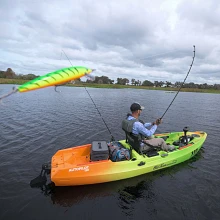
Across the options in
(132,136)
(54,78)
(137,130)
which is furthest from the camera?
(132,136)

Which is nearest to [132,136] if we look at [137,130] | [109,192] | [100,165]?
[137,130]

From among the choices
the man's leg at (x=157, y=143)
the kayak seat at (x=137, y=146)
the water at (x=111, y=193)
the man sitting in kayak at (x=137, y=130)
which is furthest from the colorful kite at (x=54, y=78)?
the man's leg at (x=157, y=143)

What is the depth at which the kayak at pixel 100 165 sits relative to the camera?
591cm

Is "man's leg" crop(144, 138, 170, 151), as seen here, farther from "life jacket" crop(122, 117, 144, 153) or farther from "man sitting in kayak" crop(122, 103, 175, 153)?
"life jacket" crop(122, 117, 144, 153)

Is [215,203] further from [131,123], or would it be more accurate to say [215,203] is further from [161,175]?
[131,123]

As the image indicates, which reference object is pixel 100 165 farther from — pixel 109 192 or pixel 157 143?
pixel 157 143

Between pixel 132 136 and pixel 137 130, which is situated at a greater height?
pixel 137 130

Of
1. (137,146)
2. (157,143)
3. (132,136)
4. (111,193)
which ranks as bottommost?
(111,193)

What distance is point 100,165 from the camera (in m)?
6.18

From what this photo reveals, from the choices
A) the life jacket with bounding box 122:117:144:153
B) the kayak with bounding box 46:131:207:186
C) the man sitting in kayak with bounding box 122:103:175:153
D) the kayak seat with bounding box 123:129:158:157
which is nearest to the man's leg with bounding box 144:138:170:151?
the man sitting in kayak with bounding box 122:103:175:153

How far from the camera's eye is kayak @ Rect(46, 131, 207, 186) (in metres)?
5.91

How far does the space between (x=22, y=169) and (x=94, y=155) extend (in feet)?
10.4

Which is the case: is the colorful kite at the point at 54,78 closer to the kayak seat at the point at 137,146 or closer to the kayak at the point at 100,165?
the kayak at the point at 100,165

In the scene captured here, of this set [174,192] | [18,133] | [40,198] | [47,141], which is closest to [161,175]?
[174,192]
